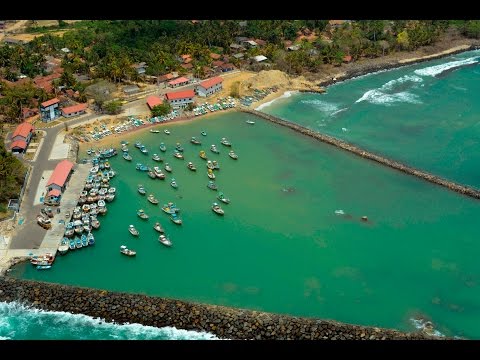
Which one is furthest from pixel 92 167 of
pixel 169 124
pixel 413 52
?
pixel 413 52

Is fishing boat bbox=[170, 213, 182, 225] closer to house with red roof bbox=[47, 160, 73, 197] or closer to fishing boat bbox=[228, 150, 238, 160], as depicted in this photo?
house with red roof bbox=[47, 160, 73, 197]

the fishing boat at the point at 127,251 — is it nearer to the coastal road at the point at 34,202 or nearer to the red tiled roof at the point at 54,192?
the coastal road at the point at 34,202

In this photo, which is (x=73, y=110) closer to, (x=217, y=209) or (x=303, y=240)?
(x=217, y=209)

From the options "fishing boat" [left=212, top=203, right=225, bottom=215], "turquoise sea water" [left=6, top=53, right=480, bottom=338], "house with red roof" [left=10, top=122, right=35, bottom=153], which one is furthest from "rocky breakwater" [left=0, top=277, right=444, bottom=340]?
"house with red roof" [left=10, top=122, right=35, bottom=153]

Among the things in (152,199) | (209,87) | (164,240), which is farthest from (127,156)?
(209,87)

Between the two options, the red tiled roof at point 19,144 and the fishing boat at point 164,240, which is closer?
the fishing boat at point 164,240

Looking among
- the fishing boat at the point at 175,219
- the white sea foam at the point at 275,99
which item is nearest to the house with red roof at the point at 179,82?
the white sea foam at the point at 275,99

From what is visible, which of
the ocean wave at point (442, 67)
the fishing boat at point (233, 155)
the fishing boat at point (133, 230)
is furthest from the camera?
the ocean wave at point (442, 67)
